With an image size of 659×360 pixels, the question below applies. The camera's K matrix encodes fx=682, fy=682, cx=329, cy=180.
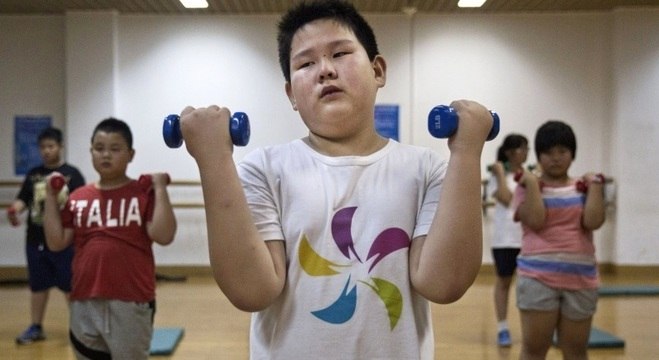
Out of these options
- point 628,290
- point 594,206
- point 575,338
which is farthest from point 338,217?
point 628,290

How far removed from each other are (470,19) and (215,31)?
2.81m

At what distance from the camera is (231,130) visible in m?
1.07

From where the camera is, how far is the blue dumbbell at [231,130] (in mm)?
1062

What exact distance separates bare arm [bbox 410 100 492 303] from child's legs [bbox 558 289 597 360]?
1850 millimetres

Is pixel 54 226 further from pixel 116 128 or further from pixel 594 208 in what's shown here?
pixel 594 208

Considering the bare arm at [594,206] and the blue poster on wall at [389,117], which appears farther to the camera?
the blue poster on wall at [389,117]

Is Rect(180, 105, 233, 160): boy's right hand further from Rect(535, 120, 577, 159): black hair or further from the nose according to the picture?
Rect(535, 120, 577, 159): black hair

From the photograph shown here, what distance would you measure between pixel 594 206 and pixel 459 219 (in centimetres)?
187

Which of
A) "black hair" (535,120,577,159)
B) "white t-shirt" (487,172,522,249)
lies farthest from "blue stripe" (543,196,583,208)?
"white t-shirt" (487,172,522,249)

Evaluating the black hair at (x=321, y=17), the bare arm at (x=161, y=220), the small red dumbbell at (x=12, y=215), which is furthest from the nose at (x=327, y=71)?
the small red dumbbell at (x=12, y=215)

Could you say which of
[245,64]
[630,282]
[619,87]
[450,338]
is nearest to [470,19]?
[619,87]

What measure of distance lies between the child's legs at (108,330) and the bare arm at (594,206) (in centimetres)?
180

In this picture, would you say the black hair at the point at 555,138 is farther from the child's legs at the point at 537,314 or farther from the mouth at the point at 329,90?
the mouth at the point at 329,90

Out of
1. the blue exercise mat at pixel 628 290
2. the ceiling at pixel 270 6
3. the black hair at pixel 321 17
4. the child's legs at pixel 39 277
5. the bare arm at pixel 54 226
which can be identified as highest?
the ceiling at pixel 270 6
